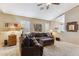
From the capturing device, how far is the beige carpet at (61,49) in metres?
2.14

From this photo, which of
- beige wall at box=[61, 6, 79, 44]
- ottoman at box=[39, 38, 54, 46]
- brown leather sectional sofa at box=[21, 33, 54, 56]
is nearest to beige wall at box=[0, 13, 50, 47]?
brown leather sectional sofa at box=[21, 33, 54, 56]

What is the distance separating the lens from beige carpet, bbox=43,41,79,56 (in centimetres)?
214

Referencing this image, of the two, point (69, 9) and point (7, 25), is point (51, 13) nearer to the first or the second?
point (69, 9)

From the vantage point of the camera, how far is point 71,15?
219 centimetres

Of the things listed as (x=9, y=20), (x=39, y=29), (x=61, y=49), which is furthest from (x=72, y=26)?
(x=9, y=20)

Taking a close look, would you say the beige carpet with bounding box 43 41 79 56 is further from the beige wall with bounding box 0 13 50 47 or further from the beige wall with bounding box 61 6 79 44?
the beige wall with bounding box 0 13 50 47

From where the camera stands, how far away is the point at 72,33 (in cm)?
226

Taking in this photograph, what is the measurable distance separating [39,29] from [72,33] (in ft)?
2.17

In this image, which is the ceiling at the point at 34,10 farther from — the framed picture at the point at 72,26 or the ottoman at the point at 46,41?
the ottoman at the point at 46,41

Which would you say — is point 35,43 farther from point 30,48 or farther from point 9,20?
point 9,20

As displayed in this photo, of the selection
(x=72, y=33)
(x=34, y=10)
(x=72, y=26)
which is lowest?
(x=72, y=33)

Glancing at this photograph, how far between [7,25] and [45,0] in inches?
34.0

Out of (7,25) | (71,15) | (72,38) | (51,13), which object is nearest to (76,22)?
(71,15)

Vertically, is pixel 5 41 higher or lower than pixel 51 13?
lower
